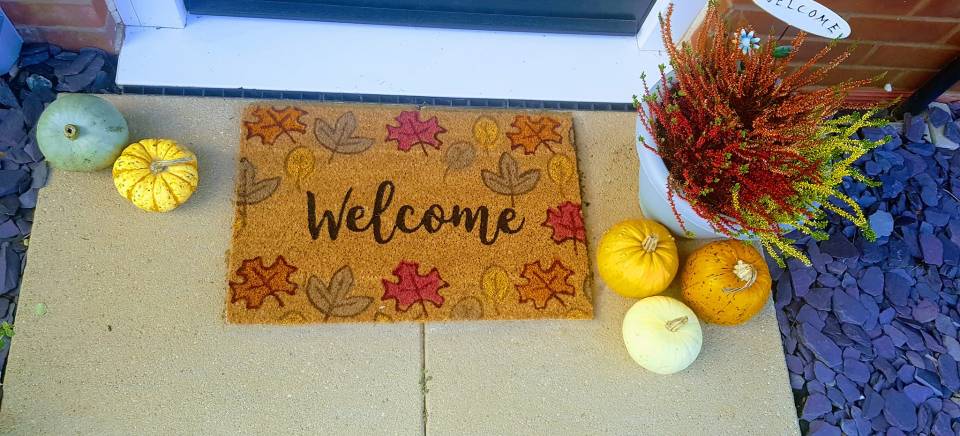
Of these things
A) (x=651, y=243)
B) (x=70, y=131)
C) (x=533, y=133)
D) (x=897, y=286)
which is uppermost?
(x=533, y=133)

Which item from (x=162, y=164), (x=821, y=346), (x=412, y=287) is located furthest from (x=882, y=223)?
(x=162, y=164)

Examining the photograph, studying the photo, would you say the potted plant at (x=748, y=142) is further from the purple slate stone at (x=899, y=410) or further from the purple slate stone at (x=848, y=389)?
the purple slate stone at (x=899, y=410)

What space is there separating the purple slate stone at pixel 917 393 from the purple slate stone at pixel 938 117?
1.07 meters

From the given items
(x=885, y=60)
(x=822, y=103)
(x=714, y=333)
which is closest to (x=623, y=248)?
(x=714, y=333)

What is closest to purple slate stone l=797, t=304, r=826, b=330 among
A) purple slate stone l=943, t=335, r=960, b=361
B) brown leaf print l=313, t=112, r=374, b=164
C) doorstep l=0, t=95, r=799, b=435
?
doorstep l=0, t=95, r=799, b=435

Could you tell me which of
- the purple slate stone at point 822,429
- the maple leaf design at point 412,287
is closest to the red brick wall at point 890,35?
the purple slate stone at point 822,429

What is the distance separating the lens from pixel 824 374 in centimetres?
211

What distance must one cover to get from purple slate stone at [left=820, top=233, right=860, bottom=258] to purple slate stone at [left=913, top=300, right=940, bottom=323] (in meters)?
0.27

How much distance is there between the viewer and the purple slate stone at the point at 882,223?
2.31 metres

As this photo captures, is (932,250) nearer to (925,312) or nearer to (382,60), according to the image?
(925,312)

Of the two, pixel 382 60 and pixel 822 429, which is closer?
pixel 822 429

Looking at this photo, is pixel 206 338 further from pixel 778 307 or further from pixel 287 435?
pixel 778 307

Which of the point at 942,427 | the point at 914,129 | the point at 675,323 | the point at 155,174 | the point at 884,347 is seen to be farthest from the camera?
the point at 914,129

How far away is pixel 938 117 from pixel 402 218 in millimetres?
2144
